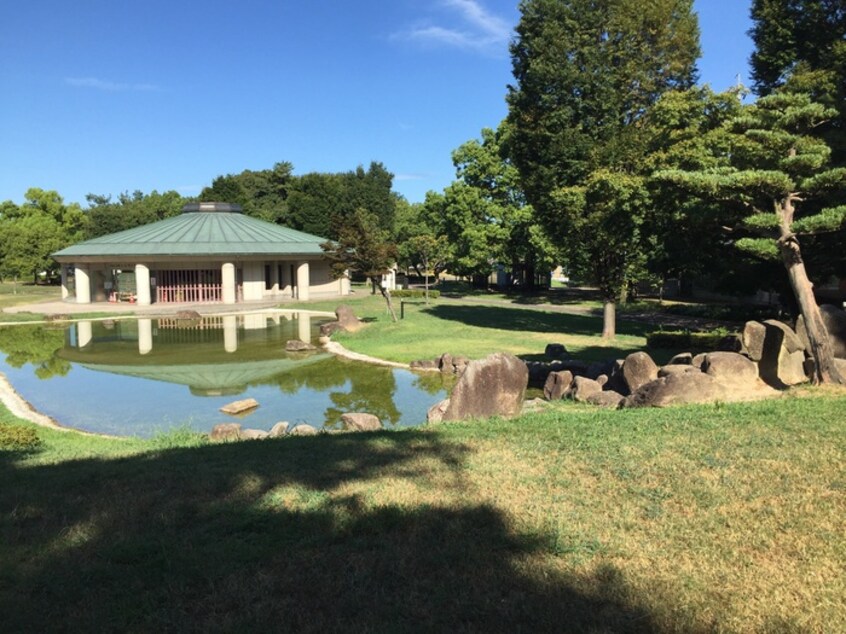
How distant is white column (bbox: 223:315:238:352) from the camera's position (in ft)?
74.5

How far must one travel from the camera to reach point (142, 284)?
130ft

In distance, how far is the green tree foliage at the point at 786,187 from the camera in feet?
33.0

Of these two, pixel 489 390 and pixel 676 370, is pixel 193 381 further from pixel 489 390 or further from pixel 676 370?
pixel 676 370

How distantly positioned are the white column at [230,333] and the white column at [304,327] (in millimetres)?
2692

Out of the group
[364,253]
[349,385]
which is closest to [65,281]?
[364,253]

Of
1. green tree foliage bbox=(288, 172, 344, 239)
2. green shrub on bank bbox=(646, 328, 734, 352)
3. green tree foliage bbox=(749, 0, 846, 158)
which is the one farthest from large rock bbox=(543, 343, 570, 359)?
green tree foliage bbox=(288, 172, 344, 239)

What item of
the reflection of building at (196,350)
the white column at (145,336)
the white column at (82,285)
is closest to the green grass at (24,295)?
the white column at (82,285)

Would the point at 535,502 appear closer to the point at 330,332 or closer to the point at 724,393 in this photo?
the point at 724,393

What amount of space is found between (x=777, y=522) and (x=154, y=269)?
42.5m

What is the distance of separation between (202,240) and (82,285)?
8.70 metres

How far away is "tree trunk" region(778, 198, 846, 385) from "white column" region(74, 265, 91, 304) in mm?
41828

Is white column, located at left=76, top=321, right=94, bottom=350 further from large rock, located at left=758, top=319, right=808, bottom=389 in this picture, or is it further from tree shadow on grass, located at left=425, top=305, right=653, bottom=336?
large rock, located at left=758, top=319, right=808, bottom=389

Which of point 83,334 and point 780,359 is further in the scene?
point 83,334

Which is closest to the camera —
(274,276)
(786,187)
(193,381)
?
(786,187)
